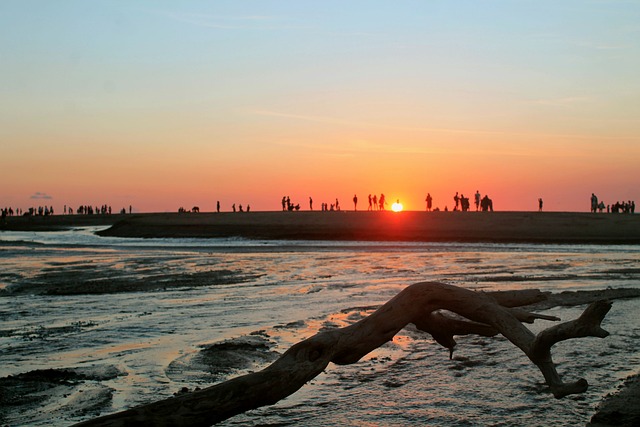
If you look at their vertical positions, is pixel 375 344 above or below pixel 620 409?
above

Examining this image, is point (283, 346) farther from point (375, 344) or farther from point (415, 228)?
point (415, 228)

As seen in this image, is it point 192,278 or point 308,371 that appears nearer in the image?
point 308,371

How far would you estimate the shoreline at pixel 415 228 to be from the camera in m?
53.1

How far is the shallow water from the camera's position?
884 centimetres

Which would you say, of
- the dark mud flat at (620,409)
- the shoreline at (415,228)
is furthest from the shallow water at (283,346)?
the shoreline at (415,228)

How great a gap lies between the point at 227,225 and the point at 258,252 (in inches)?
1161

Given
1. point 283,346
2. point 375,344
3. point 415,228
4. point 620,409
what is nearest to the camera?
point 375,344

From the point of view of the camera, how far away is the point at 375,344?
720 centimetres

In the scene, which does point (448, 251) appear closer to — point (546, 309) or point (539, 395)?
point (546, 309)

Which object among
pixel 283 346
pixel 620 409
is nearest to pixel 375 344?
pixel 620 409

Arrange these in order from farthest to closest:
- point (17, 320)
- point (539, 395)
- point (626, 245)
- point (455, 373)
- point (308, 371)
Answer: point (626, 245) < point (17, 320) < point (455, 373) < point (539, 395) < point (308, 371)

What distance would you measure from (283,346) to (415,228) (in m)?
48.8

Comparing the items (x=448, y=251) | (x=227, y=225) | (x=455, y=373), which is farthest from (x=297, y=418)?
(x=227, y=225)

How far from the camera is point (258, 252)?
40.6 metres
